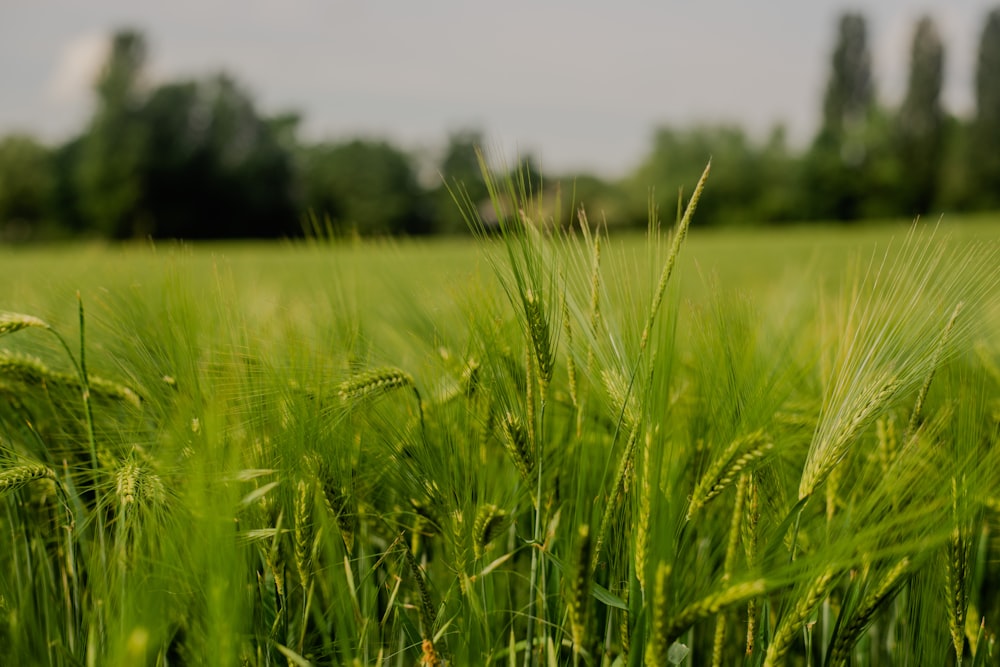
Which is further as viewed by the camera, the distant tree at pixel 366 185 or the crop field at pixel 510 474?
the distant tree at pixel 366 185

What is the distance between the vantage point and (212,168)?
48.1 m

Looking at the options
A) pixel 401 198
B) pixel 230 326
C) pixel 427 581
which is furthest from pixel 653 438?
pixel 401 198

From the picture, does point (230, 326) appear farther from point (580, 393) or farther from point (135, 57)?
point (135, 57)

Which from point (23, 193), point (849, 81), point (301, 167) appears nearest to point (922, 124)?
point (849, 81)

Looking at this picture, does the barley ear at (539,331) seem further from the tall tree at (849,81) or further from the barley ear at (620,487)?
the tall tree at (849,81)

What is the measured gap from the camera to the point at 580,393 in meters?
1.06

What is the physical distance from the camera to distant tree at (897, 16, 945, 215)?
43.4 m

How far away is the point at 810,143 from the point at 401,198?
2769 centimetres

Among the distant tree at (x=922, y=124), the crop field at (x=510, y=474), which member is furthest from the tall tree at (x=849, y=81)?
the crop field at (x=510, y=474)

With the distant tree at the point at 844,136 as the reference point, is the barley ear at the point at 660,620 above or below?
below

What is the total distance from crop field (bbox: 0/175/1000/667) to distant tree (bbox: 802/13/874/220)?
4600 cm

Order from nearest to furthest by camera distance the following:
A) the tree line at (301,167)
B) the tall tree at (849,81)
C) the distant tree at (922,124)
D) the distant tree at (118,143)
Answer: the tree line at (301,167) < the distant tree at (922,124) < the distant tree at (118,143) < the tall tree at (849,81)

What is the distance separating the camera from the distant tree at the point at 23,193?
51312 mm

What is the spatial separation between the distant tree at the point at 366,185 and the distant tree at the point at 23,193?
1666 cm
